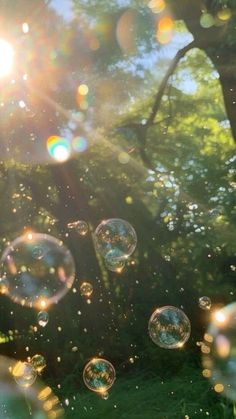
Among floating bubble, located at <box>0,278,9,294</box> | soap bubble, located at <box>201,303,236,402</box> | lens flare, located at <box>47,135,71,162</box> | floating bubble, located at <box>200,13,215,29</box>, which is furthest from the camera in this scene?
Result: lens flare, located at <box>47,135,71,162</box>

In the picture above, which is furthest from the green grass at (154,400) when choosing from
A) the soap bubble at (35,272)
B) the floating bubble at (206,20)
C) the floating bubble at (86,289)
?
the floating bubble at (206,20)

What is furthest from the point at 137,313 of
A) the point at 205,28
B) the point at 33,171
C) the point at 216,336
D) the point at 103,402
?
the point at 205,28

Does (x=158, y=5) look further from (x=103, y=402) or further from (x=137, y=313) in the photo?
(x=103, y=402)

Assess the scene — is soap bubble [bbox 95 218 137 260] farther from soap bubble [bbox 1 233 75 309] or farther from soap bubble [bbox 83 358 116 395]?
soap bubble [bbox 1 233 75 309]

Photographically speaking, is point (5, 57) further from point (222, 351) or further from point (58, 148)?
point (222, 351)

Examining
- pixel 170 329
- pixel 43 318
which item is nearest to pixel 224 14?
pixel 170 329

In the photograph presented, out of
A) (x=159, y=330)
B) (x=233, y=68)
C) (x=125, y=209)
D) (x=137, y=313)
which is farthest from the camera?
(x=125, y=209)

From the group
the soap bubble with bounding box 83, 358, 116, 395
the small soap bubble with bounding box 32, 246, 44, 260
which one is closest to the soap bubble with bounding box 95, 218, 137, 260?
the small soap bubble with bounding box 32, 246, 44, 260
